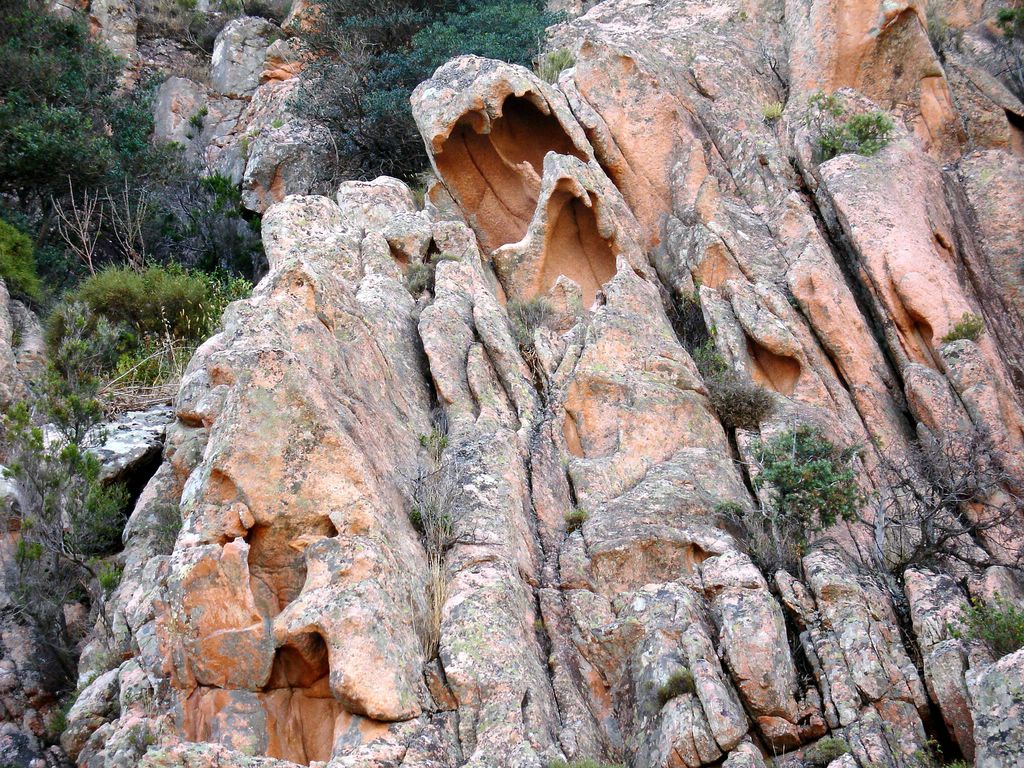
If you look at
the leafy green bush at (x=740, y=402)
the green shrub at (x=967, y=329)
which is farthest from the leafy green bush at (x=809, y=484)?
the green shrub at (x=967, y=329)

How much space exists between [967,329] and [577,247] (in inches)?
201

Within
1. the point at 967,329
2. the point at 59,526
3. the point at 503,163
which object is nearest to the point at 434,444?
the point at 59,526

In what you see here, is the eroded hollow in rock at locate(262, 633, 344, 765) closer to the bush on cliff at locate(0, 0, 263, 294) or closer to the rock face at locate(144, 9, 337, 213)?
the bush on cliff at locate(0, 0, 263, 294)

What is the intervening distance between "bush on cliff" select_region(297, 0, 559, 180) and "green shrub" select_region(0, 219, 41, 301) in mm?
5488

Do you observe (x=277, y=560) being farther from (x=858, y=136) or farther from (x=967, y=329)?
(x=858, y=136)

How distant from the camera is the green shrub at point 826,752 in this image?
21.9 ft

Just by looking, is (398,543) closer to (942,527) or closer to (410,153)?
(942,527)

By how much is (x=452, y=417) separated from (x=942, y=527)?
4841 mm

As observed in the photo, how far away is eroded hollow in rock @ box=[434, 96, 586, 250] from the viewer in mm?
13656

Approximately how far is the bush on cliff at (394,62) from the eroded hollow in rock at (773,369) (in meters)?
6.98

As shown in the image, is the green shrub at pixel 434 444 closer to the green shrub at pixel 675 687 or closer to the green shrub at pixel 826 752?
the green shrub at pixel 675 687

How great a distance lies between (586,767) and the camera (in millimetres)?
6230

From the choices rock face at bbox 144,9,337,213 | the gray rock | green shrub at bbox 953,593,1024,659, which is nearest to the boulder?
rock face at bbox 144,9,337,213

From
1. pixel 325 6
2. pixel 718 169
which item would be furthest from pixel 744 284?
pixel 325 6
